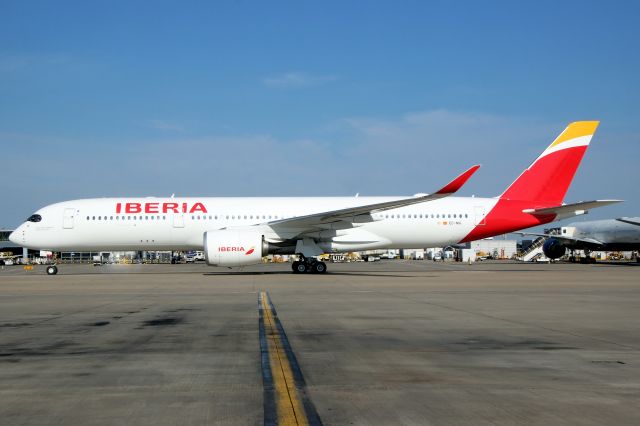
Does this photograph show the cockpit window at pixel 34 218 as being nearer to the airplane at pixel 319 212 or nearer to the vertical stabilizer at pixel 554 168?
the airplane at pixel 319 212

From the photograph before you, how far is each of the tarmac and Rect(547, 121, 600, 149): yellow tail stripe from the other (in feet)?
57.7

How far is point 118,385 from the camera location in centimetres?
557

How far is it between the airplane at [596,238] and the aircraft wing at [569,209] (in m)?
24.6

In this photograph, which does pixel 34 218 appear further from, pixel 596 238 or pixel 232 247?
pixel 596 238

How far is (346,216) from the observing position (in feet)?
86.5

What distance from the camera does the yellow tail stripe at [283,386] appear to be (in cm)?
440

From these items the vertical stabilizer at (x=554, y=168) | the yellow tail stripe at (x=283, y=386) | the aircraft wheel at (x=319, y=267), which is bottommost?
the yellow tail stripe at (x=283, y=386)

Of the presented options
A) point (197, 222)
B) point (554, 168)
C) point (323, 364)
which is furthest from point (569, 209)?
point (323, 364)

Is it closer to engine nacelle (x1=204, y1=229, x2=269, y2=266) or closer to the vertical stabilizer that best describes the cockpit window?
engine nacelle (x1=204, y1=229, x2=269, y2=266)

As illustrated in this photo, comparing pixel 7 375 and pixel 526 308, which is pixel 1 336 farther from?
pixel 526 308

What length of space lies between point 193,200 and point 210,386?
2446 cm

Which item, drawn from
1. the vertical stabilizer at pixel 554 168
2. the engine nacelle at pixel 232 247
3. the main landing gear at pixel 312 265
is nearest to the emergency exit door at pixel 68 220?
the engine nacelle at pixel 232 247

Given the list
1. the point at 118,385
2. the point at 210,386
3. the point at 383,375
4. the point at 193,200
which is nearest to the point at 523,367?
the point at 383,375

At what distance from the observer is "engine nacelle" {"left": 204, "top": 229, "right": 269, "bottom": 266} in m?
25.1
